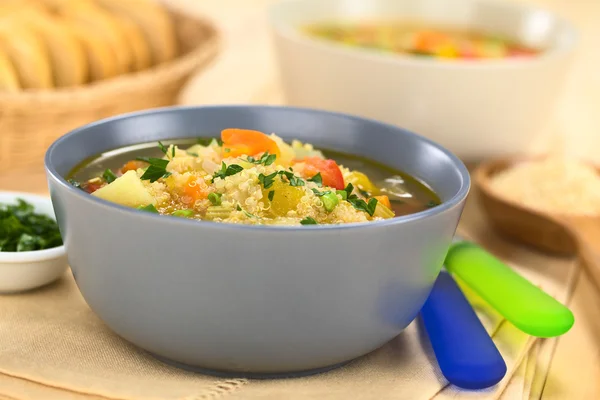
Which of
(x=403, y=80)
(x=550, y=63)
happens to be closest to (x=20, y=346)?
(x=403, y=80)

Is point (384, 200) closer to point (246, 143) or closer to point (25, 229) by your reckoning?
point (246, 143)

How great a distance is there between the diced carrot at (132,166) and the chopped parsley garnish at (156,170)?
0.42ft

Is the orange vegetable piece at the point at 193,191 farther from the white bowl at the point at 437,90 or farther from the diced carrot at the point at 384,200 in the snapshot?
the white bowl at the point at 437,90

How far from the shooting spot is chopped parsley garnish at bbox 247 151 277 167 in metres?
2.04

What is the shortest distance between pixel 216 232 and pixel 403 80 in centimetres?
173

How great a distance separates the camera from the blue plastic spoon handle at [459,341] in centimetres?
190

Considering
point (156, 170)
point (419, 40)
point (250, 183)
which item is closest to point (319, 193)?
point (250, 183)

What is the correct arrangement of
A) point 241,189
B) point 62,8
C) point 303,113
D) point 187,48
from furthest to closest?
point 187,48
point 62,8
point 303,113
point 241,189

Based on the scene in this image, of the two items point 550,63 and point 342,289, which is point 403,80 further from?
point 342,289

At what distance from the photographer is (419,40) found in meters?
3.82

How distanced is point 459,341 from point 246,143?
0.72m

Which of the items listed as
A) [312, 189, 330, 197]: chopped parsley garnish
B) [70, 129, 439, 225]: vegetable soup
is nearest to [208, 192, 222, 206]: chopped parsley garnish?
[70, 129, 439, 225]: vegetable soup

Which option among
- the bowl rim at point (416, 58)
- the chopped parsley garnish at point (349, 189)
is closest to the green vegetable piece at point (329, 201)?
the chopped parsley garnish at point (349, 189)

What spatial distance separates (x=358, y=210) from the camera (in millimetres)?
1968
